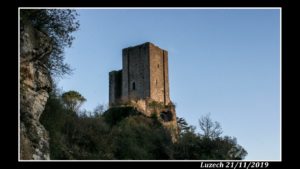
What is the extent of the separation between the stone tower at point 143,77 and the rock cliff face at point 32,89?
34.6 meters

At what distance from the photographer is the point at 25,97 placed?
1280cm

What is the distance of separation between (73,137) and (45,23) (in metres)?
7.78

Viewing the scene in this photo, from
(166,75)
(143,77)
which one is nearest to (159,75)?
(166,75)

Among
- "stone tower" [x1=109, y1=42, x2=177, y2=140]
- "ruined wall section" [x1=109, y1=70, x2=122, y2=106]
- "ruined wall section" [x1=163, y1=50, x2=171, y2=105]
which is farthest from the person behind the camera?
"ruined wall section" [x1=109, y1=70, x2=122, y2=106]

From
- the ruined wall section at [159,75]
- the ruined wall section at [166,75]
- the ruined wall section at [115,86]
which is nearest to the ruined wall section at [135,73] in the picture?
the ruined wall section at [159,75]

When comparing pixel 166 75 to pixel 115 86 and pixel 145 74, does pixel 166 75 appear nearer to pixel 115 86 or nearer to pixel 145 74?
pixel 145 74

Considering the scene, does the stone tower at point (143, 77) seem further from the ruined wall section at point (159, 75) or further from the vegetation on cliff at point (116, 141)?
the vegetation on cliff at point (116, 141)

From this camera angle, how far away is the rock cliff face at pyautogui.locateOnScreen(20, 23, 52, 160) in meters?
12.3

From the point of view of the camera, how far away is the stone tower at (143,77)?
166 feet

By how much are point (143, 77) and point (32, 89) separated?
37748mm

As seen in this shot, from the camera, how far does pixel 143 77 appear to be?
5094 cm

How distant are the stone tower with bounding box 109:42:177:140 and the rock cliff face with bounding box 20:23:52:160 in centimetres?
3462

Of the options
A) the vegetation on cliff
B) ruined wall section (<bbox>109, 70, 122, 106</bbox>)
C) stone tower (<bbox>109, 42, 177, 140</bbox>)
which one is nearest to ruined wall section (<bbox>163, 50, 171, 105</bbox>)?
stone tower (<bbox>109, 42, 177, 140</bbox>)

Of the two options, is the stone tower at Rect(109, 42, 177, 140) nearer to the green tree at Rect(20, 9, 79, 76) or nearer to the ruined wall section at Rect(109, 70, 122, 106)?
the ruined wall section at Rect(109, 70, 122, 106)
